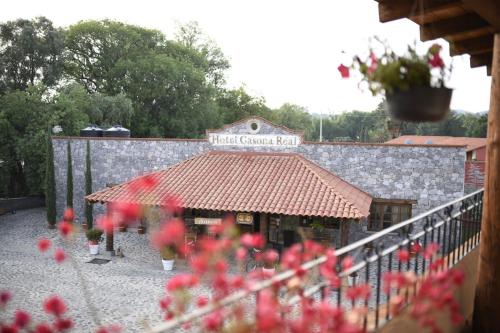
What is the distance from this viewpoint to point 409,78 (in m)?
3.09

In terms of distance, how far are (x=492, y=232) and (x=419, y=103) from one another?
1.59 m

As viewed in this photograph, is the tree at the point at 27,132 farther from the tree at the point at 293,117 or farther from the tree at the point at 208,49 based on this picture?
the tree at the point at 293,117

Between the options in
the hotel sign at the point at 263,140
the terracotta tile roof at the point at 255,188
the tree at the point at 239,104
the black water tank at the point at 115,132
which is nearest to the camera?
the terracotta tile roof at the point at 255,188

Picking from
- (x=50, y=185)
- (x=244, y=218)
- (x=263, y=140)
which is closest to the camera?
(x=244, y=218)

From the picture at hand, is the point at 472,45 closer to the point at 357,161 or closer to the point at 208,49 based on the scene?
the point at 357,161

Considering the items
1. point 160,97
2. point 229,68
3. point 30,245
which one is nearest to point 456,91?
point 30,245

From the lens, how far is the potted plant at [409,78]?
3.09 meters

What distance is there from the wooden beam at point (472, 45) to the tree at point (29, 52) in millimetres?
28053

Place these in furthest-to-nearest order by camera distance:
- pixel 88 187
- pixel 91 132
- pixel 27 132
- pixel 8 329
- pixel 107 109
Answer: pixel 107 109
pixel 27 132
pixel 91 132
pixel 88 187
pixel 8 329

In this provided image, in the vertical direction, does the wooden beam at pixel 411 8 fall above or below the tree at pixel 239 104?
below

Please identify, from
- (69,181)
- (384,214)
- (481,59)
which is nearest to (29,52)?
(69,181)

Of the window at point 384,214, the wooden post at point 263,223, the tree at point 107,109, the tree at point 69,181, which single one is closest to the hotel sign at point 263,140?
the wooden post at point 263,223

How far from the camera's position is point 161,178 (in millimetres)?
15992

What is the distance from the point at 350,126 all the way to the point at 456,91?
7822 centimetres
